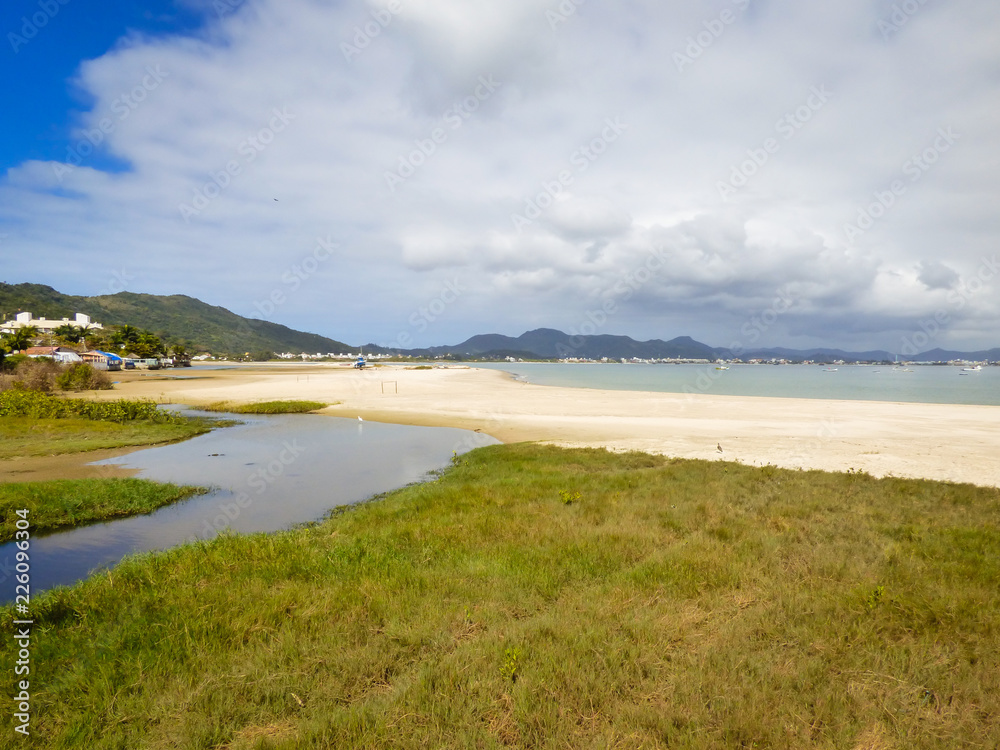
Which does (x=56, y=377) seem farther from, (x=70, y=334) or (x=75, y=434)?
(x=70, y=334)

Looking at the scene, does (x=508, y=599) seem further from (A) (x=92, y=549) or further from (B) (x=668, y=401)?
(B) (x=668, y=401)

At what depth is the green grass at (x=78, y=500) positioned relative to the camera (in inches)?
558

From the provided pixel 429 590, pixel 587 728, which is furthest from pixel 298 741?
pixel 429 590

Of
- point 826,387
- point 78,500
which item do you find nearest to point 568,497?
point 78,500

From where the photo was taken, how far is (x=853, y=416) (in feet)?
137

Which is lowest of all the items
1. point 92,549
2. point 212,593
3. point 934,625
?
point 92,549

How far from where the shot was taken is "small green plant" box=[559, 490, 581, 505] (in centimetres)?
1345

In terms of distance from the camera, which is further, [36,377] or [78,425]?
[36,377]

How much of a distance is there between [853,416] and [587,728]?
48.0 metres

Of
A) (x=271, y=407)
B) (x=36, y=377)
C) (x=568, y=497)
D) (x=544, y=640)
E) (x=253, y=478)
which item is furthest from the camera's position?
(x=36, y=377)

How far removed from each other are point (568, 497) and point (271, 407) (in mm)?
39438

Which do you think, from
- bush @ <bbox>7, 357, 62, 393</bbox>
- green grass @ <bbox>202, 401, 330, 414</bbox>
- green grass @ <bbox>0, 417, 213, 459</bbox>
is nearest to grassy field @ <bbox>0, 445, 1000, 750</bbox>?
green grass @ <bbox>0, 417, 213, 459</bbox>

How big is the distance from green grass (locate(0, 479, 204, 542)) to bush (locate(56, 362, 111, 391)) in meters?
52.1

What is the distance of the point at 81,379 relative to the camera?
56.7 meters
